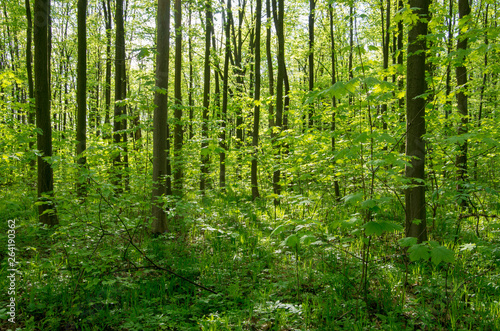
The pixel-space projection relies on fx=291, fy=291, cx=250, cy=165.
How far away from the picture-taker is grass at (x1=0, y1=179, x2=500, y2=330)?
3.28 metres

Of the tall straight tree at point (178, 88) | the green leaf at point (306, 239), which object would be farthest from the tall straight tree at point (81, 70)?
the green leaf at point (306, 239)

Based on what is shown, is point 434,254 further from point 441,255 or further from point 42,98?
point 42,98

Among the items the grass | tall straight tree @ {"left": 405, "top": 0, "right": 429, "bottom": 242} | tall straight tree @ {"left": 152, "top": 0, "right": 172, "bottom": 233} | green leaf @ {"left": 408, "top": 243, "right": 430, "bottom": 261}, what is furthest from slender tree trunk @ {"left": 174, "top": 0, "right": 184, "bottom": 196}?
green leaf @ {"left": 408, "top": 243, "right": 430, "bottom": 261}

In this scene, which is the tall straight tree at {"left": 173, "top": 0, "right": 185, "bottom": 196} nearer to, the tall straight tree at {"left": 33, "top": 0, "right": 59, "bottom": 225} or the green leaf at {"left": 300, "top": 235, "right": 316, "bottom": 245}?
the tall straight tree at {"left": 33, "top": 0, "right": 59, "bottom": 225}

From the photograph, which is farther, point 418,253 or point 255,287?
point 255,287

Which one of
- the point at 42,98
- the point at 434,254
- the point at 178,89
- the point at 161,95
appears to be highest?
the point at 178,89

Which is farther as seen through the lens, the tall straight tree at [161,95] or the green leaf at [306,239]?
the tall straight tree at [161,95]

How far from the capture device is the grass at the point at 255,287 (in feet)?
10.8

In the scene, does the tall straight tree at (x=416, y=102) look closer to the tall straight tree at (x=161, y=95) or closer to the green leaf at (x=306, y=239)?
the green leaf at (x=306, y=239)

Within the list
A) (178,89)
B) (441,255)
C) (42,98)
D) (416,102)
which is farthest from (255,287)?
(178,89)

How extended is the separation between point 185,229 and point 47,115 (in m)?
3.63

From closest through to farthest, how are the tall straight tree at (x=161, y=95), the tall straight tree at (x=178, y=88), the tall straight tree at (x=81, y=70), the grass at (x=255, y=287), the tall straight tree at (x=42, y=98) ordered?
the grass at (x=255, y=287), the tall straight tree at (x=42, y=98), the tall straight tree at (x=161, y=95), the tall straight tree at (x=81, y=70), the tall straight tree at (x=178, y=88)

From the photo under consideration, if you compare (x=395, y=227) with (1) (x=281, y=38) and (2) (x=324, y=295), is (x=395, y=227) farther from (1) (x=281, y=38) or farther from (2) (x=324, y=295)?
(1) (x=281, y=38)

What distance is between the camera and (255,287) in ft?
13.9
